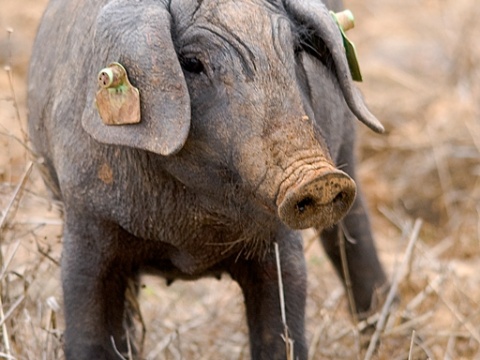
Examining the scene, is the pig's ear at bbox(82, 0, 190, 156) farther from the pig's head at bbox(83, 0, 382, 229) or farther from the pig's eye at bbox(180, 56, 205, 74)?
the pig's eye at bbox(180, 56, 205, 74)

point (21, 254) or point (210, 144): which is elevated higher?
point (210, 144)

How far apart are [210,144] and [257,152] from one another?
0.18 m

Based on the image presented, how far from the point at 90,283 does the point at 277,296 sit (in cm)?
56

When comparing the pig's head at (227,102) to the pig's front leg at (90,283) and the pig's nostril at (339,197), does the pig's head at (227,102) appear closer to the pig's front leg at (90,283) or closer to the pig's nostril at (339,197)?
the pig's nostril at (339,197)

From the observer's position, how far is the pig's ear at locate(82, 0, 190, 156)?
3410mm

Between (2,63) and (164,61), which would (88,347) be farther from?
(2,63)

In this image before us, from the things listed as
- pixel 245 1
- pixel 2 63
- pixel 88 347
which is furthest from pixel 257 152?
pixel 2 63

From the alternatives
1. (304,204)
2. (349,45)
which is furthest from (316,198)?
(349,45)

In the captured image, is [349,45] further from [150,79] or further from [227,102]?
[150,79]

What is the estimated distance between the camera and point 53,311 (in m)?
4.47

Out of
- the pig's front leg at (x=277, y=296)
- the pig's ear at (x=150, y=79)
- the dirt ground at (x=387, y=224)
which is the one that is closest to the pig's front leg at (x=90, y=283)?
the dirt ground at (x=387, y=224)

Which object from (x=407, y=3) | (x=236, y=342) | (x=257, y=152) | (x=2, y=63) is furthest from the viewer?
(x=407, y=3)

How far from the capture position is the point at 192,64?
3541 millimetres

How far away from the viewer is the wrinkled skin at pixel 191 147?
3.40 metres
